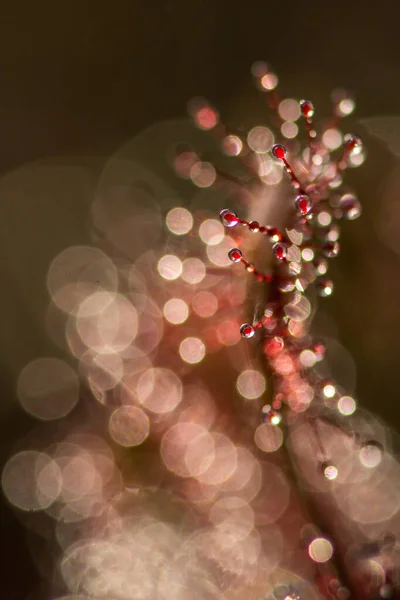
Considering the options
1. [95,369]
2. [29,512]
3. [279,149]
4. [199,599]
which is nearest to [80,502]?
[29,512]

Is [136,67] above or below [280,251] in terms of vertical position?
above

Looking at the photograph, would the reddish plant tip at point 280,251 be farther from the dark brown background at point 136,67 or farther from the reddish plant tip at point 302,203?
the dark brown background at point 136,67

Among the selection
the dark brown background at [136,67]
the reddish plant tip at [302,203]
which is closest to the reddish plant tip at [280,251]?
the reddish plant tip at [302,203]

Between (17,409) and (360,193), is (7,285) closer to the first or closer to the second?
(17,409)

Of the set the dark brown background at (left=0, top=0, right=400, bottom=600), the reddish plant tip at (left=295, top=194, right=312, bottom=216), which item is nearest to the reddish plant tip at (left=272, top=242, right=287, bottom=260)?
the reddish plant tip at (left=295, top=194, right=312, bottom=216)

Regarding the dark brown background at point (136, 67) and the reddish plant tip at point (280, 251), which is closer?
the reddish plant tip at point (280, 251)

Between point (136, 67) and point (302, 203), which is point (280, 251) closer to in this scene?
point (302, 203)

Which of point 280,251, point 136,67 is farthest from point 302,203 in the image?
point 136,67

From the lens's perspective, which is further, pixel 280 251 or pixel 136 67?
pixel 136 67
